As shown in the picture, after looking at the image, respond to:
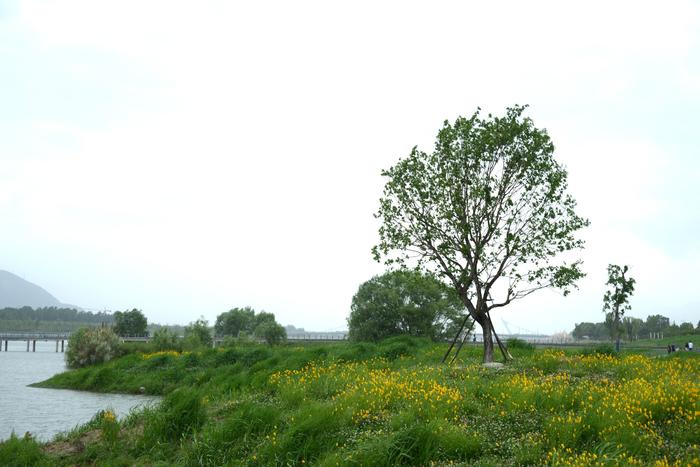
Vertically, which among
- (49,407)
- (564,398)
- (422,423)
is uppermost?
(564,398)

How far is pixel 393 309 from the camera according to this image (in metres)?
69.1

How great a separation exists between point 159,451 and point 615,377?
1245 cm

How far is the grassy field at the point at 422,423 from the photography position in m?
10.2

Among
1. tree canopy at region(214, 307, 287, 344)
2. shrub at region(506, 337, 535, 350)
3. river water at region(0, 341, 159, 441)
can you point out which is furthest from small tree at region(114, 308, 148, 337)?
shrub at region(506, 337, 535, 350)

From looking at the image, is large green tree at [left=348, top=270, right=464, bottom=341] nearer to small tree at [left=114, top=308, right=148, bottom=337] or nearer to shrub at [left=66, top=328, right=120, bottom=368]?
shrub at [left=66, top=328, right=120, bottom=368]

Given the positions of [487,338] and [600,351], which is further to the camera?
[487,338]

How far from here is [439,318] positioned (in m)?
73.3

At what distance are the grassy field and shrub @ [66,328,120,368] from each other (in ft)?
130

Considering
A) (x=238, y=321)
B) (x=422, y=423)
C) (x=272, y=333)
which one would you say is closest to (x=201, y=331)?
(x=272, y=333)

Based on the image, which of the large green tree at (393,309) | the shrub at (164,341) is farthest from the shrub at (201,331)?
the large green tree at (393,309)

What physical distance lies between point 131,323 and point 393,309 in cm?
9044

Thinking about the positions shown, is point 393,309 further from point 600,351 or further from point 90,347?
point 600,351

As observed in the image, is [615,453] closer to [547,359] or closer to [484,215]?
[547,359]

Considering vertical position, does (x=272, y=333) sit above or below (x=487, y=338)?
below
